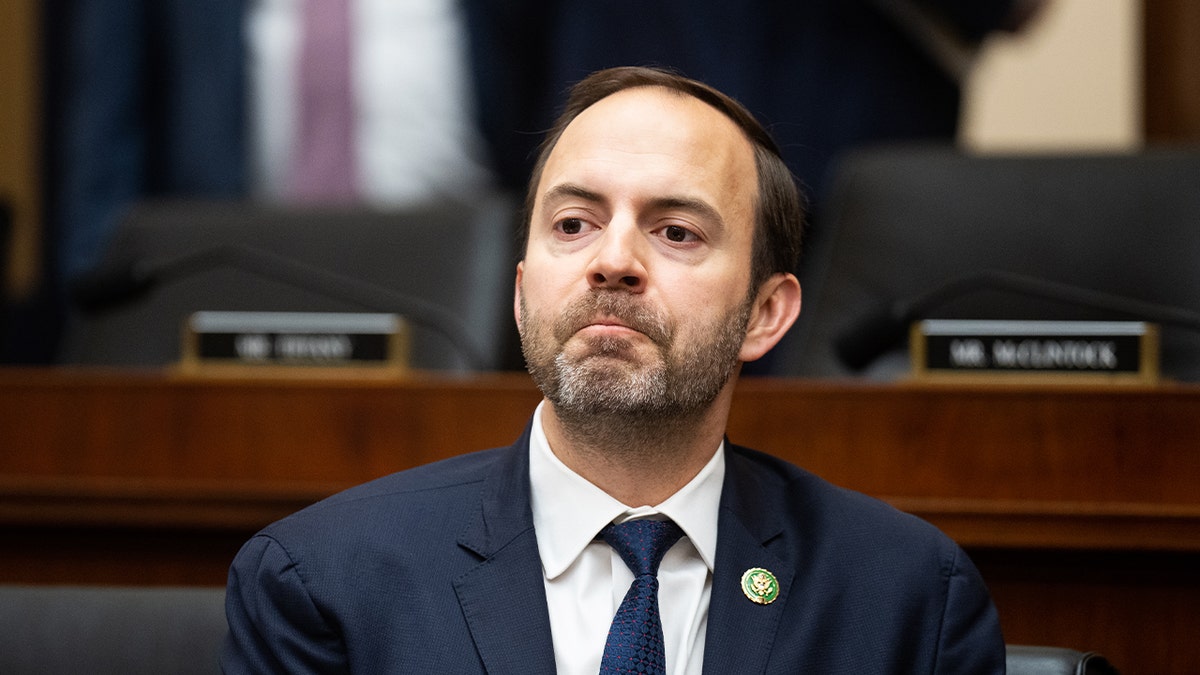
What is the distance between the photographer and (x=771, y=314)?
1.26 metres

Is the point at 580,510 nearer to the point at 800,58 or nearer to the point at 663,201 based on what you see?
the point at 663,201

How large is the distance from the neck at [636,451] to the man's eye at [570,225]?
0.16 m

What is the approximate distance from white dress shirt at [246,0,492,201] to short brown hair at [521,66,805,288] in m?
1.59

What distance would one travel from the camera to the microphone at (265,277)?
75.9 inches

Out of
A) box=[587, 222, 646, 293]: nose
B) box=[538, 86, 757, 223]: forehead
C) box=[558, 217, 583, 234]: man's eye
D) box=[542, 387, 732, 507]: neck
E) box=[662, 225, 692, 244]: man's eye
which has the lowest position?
box=[542, 387, 732, 507]: neck

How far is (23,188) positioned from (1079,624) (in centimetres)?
289

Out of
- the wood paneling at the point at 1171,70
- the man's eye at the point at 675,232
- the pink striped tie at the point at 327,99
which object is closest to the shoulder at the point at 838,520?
the man's eye at the point at 675,232

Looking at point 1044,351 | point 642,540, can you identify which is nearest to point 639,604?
point 642,540

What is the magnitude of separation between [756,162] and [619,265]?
9.4 inches

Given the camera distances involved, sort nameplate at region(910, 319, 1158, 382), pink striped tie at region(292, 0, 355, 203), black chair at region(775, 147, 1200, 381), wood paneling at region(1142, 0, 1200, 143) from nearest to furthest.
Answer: nameplate at region(910, 319, 1158, 382)
black chair at region(775, 147, 1200, 381)
wood paneling at region(1142, 0, 1200, 143)
pink striped tie at region(292, 0, 355, 203)

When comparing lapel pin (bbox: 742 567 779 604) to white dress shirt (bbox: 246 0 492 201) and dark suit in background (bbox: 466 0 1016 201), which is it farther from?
white dress shirt (bbox: 246 0 492 201)

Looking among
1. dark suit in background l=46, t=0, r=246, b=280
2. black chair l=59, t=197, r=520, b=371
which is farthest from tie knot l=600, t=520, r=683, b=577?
dark suit in background l=46, t=0, r=246, b=280

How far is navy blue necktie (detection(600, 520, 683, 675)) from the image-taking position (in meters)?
1.01

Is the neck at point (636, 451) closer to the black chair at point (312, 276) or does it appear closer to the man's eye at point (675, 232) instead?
the man's eye at point (675, 232)
